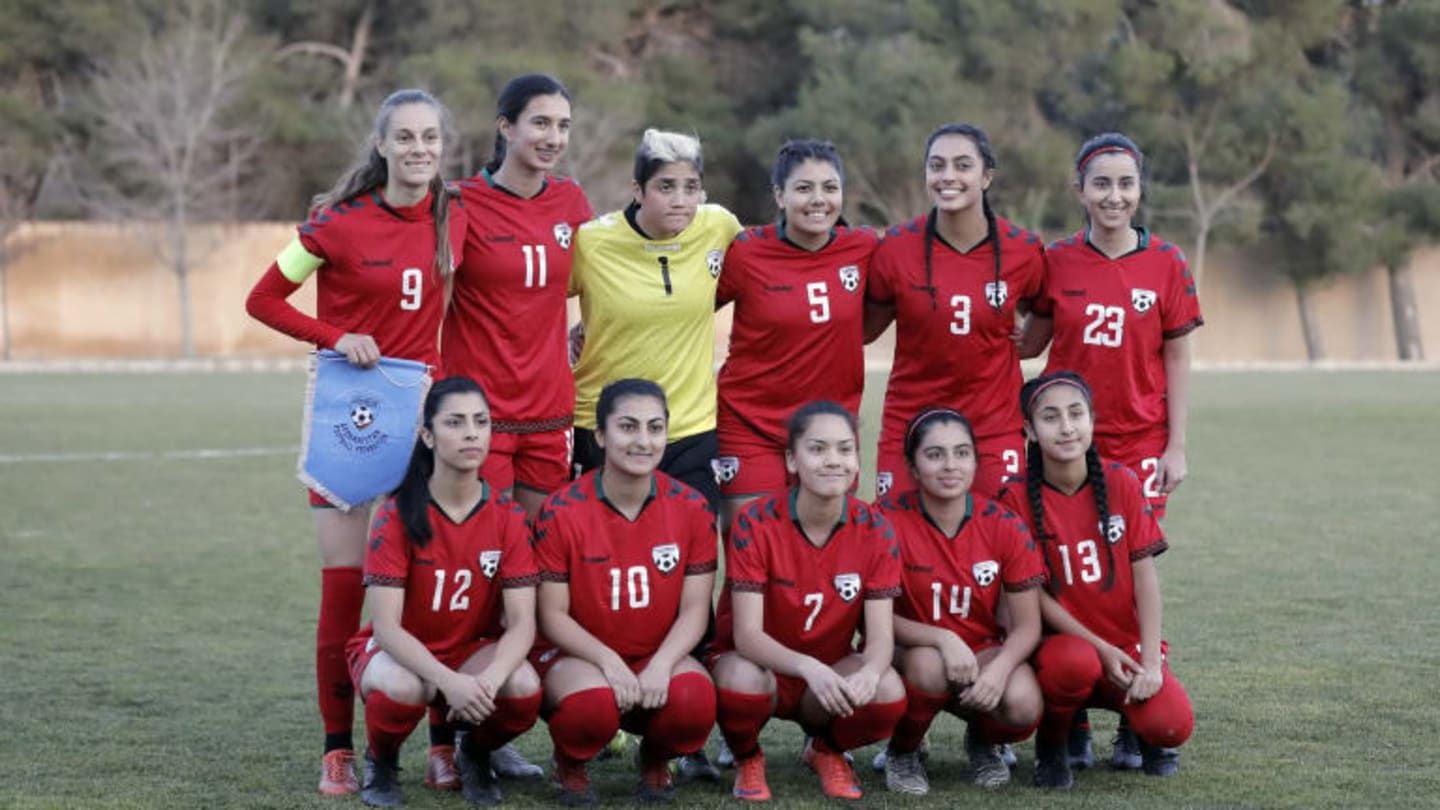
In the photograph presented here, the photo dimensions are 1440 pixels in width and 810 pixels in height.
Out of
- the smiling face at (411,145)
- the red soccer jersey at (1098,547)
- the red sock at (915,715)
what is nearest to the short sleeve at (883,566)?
the red sock at (915,715)

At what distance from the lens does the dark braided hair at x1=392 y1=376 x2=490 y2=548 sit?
16.6 feet

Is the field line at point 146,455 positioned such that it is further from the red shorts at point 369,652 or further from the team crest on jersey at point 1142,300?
the team crest on jersey at point 1142,300

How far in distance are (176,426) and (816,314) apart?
14.1m

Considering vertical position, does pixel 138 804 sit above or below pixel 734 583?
below

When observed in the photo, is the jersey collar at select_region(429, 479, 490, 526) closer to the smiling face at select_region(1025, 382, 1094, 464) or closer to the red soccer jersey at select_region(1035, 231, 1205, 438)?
the smiling face at select_region(1025, 382, 1094, 464)

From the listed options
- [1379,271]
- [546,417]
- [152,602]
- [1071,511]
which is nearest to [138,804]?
[546,417]

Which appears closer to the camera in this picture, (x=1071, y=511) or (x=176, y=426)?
(x=1071, y=511)

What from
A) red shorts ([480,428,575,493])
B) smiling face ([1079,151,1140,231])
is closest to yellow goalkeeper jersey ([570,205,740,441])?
red shorts ([480,428,575,493])

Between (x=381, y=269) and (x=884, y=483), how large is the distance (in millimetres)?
1614

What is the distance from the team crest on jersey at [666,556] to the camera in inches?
203

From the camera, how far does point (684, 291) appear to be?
5.65 m

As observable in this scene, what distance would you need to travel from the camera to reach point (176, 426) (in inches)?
733

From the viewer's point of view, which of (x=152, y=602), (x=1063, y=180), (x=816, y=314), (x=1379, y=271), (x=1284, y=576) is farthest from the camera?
(x=1379, y=271)

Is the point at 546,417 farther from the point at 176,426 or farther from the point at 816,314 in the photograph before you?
the point at 176,426
